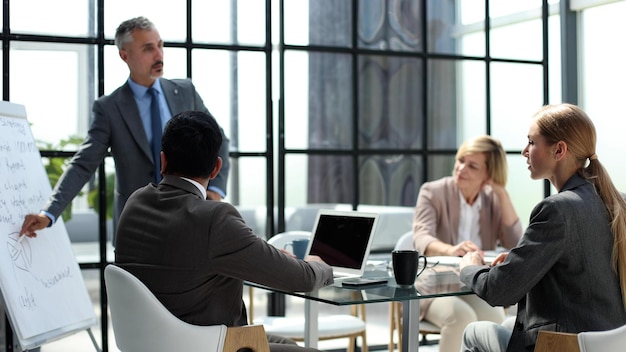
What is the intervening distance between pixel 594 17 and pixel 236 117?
7.91 ft

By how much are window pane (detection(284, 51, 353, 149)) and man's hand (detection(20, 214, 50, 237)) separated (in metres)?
1.51

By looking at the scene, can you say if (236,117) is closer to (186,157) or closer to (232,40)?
(232,40)

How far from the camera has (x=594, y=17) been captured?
526 centimetres

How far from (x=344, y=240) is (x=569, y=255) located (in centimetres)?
91

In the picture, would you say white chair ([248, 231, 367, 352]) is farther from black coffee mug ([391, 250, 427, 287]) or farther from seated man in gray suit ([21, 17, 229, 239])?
black coffee mug ([391, 250, 427, 287])

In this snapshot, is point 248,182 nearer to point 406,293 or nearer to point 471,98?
point 471,98

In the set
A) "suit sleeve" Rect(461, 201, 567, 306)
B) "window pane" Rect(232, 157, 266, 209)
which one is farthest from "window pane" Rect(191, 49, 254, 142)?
"suit sleeve" Rect(461, 201, 567, 306)

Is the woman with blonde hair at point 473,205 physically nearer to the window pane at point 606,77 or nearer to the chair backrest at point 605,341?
the window pane at point 606,77

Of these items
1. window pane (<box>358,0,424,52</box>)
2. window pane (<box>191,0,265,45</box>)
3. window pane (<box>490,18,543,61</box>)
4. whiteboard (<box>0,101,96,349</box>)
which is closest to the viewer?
whiteboard (<box>0,101,96,349</box>)

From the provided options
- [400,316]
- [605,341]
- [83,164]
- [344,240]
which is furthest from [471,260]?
[83,164]

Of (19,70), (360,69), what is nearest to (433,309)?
(360,69)

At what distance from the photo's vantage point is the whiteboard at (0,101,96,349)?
3.30 m

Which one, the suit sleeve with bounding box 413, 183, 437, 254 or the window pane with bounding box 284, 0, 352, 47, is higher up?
the window pane with bounding box 284, 0, 352, 47

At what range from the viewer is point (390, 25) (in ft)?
15.9
